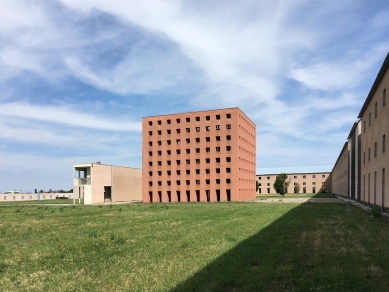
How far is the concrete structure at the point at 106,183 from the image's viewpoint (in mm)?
74375

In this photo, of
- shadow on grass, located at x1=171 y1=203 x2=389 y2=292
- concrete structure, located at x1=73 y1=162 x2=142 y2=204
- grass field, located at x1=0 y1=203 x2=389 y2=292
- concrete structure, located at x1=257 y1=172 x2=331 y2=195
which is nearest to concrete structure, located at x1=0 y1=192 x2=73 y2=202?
concrete structure, located at x1=73 y1=162 x2=142 y2=204

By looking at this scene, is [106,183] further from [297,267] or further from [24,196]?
[297,267]

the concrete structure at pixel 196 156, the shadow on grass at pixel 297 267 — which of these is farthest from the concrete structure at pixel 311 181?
the shadow on grass at pixel 297 267

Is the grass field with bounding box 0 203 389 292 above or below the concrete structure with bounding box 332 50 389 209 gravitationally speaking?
below

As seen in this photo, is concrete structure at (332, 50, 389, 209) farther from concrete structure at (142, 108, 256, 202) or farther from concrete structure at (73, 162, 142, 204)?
concrete structure at (73, 162, 142, 204)

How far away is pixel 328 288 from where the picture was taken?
6992mm

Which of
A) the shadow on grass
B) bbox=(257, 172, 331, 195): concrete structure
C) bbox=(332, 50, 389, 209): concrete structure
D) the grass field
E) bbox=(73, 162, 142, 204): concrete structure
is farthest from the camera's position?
bbox=(257, 172, 331, 195): concrete structure

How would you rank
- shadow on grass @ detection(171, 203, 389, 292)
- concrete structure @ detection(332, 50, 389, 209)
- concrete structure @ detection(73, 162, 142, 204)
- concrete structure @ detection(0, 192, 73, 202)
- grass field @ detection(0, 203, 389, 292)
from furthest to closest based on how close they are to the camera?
concrete structure @ detection(0, 192, 73, 202) < concrete structure @ detection(73, 162, 142, 204) < concrete structure @ detection(332, 50, 389, 209) < grass field @ detection(0, 203, 389, 292) < shadow on grass @ detection(171, 203, 389, 292)

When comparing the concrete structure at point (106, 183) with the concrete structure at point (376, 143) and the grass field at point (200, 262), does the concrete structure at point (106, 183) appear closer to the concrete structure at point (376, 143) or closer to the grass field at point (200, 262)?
the concrete structure at point (376, 143)

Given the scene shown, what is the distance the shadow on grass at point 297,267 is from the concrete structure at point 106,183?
217 ft

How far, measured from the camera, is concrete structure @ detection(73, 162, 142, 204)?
244ft

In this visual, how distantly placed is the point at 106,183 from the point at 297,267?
75926mm

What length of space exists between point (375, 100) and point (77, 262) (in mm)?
35224

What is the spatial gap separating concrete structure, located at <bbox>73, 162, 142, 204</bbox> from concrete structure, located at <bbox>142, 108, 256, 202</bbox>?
26.5ft
